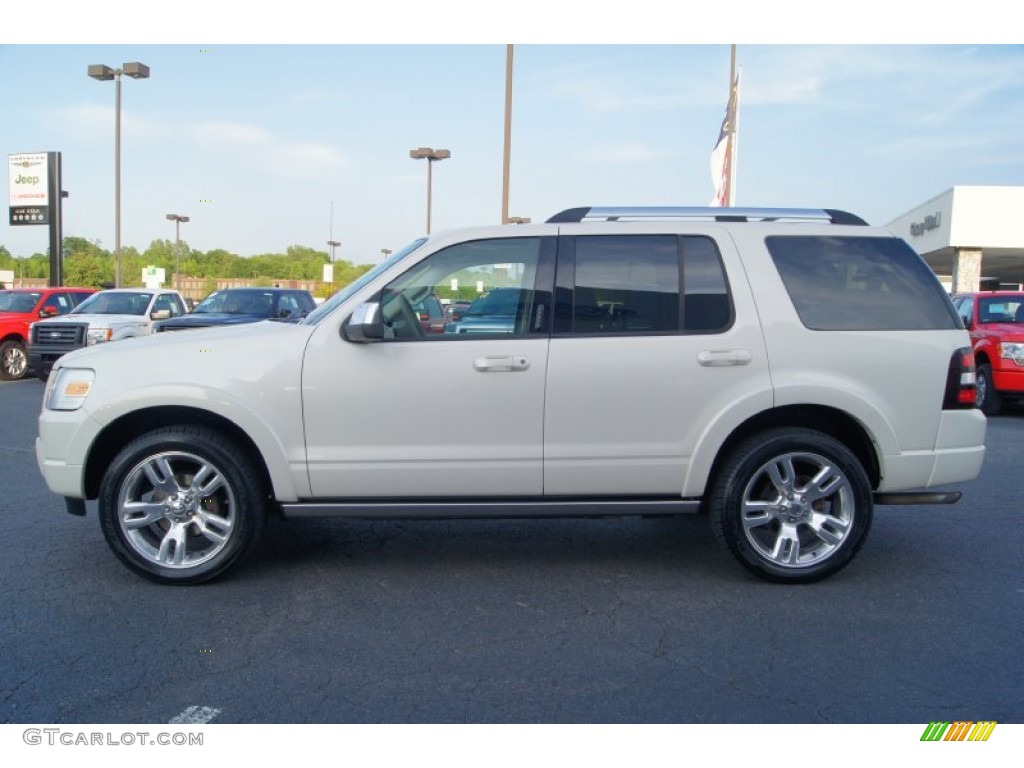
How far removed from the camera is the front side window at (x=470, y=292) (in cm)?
470

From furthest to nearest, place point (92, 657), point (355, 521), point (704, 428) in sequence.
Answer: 1. point (355, 521)
2. point (704, 428)
3. point (92, 657)

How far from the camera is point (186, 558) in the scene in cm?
474

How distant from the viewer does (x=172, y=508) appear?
4691 millimetres

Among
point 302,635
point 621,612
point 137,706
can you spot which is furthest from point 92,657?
point 621,612

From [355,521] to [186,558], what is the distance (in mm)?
1537

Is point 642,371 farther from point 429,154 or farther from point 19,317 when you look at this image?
point 429,154

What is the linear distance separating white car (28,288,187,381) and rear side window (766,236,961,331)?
1196cm

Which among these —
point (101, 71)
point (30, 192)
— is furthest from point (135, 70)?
point (30, 192)

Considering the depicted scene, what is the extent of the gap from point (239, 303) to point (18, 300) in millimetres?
5504

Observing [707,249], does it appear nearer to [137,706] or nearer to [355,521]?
[355,521]
